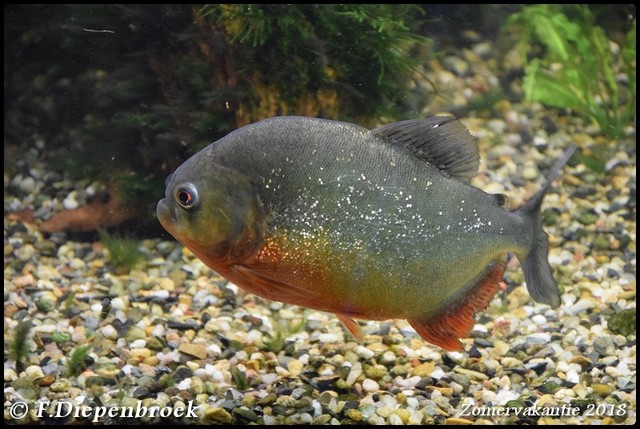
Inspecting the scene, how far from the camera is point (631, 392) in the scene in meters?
3.55

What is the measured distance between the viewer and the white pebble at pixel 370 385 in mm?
3568

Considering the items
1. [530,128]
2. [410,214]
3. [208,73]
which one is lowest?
[530,128]

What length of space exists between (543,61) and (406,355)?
5.72 metres

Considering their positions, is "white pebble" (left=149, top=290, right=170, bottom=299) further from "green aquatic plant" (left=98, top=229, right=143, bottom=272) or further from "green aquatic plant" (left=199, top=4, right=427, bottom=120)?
"green aquatic plant" (left=199, top=4, right=427, bottom=120)

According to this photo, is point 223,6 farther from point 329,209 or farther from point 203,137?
point 329,209

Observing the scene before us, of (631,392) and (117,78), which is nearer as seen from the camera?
(631,392)

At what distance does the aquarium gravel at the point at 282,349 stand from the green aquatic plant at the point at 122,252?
0.05 metres

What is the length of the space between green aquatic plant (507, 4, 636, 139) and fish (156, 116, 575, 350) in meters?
5.06

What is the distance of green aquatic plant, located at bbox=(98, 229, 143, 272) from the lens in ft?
17.9

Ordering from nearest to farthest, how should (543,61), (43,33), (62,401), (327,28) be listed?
(62,401)
(327,28)
(43,33)
(543,61)

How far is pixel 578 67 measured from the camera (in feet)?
24.4

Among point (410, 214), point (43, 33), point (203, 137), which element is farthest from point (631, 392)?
point (43, 33)

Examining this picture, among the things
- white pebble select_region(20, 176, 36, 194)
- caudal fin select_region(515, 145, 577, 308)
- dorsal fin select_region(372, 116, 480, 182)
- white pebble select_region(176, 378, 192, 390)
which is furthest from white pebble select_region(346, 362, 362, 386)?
white pebble select_region(20, 176, 36, 194)

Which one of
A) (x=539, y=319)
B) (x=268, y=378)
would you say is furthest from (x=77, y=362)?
(x=539, y=319)
